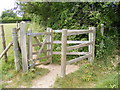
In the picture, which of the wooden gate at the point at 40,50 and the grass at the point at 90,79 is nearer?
the grass at the point at 90,79

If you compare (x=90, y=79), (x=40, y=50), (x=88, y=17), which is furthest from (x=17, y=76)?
(x=88, y=17)

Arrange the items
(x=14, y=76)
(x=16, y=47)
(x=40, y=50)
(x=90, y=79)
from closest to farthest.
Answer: (x=90, y=79) → (x=14, y=76) → (x=16, y=47) → (x=40, y=50)

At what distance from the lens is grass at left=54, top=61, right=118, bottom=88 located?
8.86 ft

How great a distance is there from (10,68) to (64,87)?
6.32 ft

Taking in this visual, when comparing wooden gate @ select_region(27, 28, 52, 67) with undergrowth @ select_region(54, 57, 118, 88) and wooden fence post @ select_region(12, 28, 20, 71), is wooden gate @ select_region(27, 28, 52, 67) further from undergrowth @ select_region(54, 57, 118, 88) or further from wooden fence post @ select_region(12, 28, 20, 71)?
undergrowth @ select_region(54, 57, 118, 88)

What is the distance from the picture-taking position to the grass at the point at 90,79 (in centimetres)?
270

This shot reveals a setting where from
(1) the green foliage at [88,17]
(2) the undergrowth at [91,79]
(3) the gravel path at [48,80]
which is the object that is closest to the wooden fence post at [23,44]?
(3) the gravel path at [48,80]

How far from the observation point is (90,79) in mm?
2961

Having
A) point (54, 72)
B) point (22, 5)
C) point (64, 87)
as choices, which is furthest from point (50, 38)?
point (22, 5)

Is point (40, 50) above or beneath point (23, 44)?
beneath

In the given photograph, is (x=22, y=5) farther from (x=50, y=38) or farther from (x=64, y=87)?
(x=64, y=87)

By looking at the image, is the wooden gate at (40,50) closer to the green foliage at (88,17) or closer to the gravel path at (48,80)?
the gravel path at (48,80)

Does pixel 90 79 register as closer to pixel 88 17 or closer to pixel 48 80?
pixel 48 80

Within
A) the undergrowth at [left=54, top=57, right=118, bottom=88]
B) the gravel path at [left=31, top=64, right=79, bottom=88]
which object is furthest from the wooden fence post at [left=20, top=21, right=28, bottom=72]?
the undergrowth at [left=54, top=57, right=118, bottom=88]
